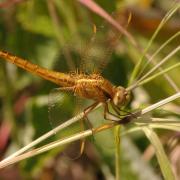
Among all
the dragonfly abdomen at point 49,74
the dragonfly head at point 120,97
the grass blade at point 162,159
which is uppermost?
the dragonfly abdomen at point 49,74

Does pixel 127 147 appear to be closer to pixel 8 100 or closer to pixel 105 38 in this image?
pixel 105 38

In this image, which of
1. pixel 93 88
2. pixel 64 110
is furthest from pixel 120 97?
pixel 64 110

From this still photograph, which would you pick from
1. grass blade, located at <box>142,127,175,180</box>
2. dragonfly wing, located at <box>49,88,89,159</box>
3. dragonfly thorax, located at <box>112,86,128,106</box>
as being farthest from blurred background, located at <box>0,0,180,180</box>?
grass blade, located at <box>142,127,175,180</box>

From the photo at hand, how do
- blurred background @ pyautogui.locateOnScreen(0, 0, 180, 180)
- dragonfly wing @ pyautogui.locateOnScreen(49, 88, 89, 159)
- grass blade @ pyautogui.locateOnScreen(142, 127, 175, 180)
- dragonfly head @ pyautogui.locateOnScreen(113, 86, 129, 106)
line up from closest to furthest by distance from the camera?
grass blade @ pyautogui.locateOnScreen(142, 127, 175, 180) → dragonfly head @ pyautogui.locateOnScreen(113, 86, 129, 106) → dragonfly wing @ pyautogui.locateOnScreen(49, 88, 89, 159) → blurred background @ pyautogui.locateOnScreen(0, 0, 180, 180)

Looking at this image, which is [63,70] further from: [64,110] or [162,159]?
[162,159]

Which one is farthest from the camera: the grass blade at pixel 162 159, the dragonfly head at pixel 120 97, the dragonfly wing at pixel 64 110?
the dragonfly wing at pixel 64 110

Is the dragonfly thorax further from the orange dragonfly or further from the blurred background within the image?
the blurred background

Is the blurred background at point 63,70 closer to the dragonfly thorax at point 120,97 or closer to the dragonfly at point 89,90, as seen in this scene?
the dragonfly at point 89,90

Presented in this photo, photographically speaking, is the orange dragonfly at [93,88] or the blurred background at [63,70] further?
the blurred background at [63,70]

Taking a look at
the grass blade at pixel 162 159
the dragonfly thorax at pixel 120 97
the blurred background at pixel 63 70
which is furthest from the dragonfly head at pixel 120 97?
the blurred background at pixel 63 70
